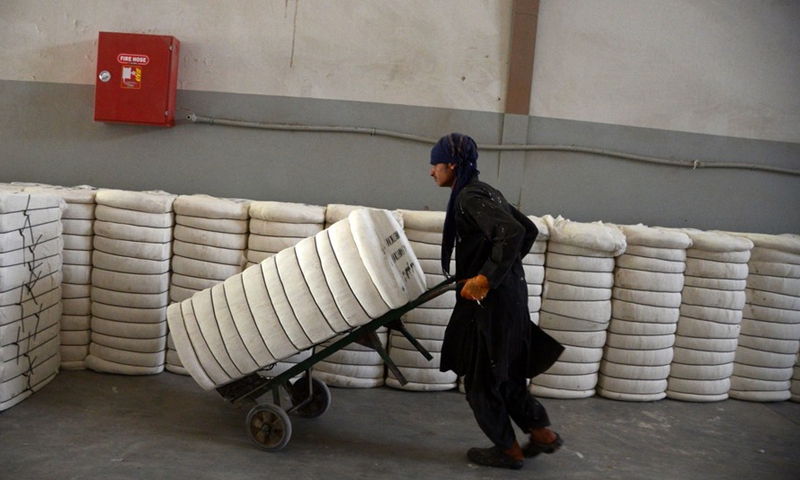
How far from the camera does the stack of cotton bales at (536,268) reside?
4566mm

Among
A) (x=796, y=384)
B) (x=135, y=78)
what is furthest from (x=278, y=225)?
(x=796, y=384)

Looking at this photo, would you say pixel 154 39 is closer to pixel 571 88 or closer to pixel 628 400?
pixel 571 88

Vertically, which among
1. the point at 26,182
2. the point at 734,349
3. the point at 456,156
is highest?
the point at 456,156

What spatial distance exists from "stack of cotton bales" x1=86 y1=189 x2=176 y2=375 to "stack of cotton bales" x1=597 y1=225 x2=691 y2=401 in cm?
301

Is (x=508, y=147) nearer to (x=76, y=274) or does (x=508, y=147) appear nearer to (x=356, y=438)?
(x=356, y=438)

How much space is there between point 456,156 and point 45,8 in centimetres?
373

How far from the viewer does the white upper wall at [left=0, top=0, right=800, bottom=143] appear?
17.3 ft

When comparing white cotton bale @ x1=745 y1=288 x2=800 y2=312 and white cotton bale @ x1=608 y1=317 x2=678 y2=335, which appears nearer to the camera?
white cotton bale @ x1=608 y1=317 x2=678 y2=335

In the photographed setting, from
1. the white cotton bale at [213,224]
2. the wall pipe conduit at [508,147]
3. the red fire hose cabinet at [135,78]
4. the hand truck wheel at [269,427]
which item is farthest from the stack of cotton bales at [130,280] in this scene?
the hand truck wheel at [269,427]

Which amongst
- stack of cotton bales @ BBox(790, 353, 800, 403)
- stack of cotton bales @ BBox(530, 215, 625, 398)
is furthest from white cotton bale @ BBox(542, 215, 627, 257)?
stack of cotton bales @ BBox(790, 353, 800, 403)

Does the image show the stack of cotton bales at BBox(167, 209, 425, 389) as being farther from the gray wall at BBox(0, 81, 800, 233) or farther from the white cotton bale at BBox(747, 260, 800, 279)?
the white cotton bale at BBox(747, 260, 800, 279)

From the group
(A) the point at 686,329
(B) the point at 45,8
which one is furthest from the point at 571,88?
(B) the point at 45,8

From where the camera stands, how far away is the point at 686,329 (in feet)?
15.7

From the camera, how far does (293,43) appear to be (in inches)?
208
